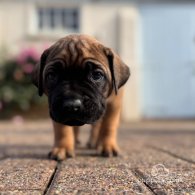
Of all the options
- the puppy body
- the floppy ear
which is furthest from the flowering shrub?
the floppy ear

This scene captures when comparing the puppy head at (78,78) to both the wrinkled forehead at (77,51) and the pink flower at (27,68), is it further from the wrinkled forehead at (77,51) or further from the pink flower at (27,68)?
the pink flower at (27,68)

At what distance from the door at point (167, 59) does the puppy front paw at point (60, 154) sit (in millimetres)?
7954

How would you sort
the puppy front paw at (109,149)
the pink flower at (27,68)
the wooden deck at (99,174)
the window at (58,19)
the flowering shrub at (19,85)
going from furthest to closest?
1. the window at (58,19)
2. the pink flower at (27,68)
3. the flowering shrub at (19,85)
4. the puppy front paw at (109,149)
5. the wooden deck at (99,174)

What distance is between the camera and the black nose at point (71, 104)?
301cm

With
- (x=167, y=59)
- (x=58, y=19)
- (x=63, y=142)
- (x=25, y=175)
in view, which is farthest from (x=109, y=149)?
(x=58, y=19)

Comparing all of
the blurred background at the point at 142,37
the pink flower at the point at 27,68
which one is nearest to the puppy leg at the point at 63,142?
the pink flower at the point at 27,68

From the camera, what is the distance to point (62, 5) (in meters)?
11.7

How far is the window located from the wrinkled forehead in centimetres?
836

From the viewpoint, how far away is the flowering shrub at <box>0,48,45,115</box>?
1048 centimetres

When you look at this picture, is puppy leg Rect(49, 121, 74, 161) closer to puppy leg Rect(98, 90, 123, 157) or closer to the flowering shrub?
puppy leg Rect(98, 90, 123, 157)

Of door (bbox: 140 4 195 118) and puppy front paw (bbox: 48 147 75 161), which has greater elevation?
puppy front paw (bbox: 48 147 75 161)

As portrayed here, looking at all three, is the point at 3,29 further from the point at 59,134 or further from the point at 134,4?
the point at 59,134

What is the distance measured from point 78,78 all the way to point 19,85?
24.9ft

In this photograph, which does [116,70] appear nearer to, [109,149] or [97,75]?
[97,75]
